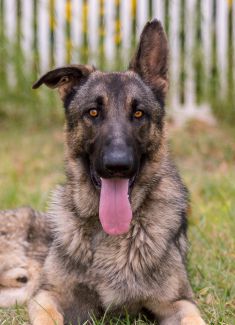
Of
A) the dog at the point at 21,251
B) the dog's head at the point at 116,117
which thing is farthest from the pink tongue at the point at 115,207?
the dog at the point at 21,251

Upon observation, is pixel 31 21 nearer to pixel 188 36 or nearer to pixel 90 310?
pixel 188 36

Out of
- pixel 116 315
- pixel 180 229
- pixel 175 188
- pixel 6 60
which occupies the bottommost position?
pixel 116 315

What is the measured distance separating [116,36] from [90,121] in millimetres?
5940

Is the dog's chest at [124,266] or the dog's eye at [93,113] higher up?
the dog's eye at [93,113]

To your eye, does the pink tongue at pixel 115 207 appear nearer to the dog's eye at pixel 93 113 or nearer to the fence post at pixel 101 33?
the dog's eye at pixel 93 113

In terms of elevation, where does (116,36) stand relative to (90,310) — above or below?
above

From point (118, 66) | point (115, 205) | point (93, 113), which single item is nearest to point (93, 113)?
point (93, 113)

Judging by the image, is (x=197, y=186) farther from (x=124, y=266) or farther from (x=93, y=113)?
(x=93, y=113)

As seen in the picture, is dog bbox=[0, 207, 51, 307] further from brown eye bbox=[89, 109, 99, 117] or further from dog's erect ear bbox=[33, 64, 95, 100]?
Answer: brown eye bbox=[89, 109, 99, 117]

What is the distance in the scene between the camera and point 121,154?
3527 mm

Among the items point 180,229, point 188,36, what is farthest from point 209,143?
point 180,229

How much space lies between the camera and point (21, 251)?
185 inches

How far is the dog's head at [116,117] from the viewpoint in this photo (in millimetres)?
3639

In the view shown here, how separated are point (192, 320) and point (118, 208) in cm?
75
